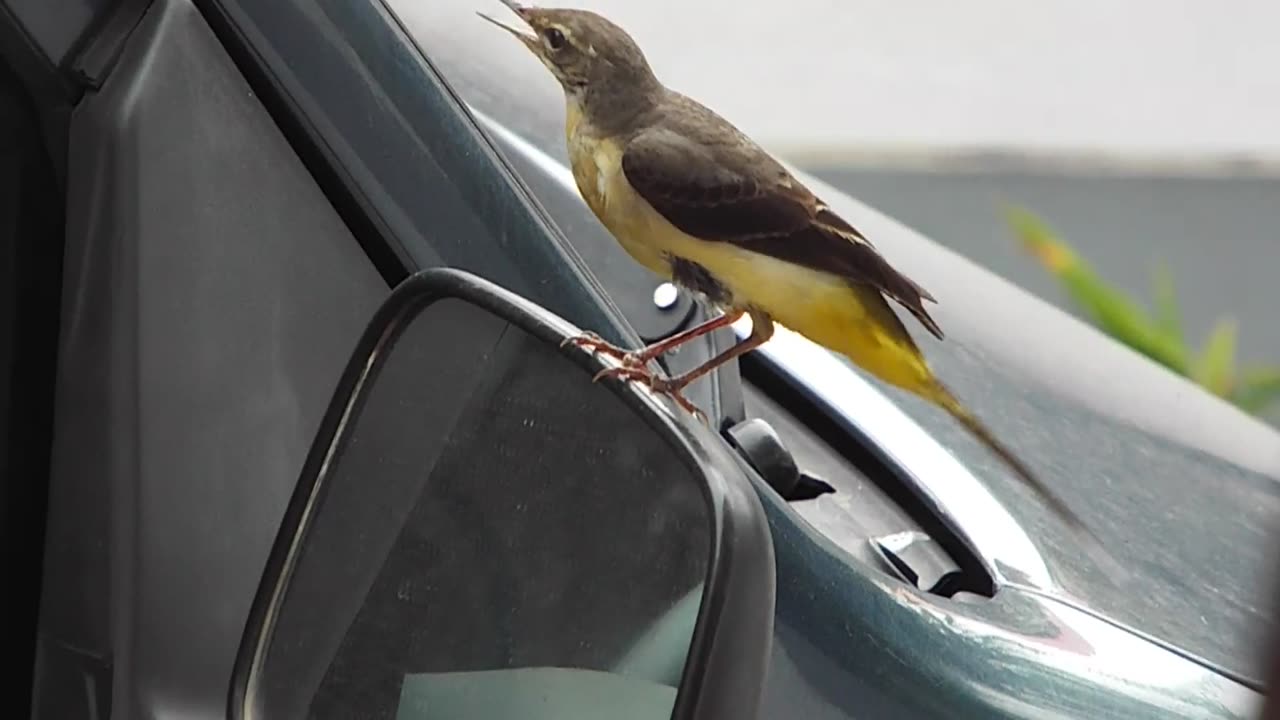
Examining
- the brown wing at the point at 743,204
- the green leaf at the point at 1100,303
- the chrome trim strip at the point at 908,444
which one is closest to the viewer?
the brown wing at the point at 743,204

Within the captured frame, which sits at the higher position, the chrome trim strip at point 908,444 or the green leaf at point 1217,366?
the chrome trim strip at point 908,444

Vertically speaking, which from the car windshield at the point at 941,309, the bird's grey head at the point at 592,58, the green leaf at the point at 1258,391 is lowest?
the green leaf at the point at 1258,391

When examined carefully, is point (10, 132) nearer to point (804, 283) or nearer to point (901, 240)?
point (804, 283)

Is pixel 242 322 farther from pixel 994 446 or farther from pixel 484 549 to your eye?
pixel 994 446

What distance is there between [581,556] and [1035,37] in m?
4.33

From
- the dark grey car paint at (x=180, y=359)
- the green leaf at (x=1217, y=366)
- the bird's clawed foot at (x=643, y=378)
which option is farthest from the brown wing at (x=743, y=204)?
the green leaf at (x=1217, y=366)

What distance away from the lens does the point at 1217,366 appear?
462 cm

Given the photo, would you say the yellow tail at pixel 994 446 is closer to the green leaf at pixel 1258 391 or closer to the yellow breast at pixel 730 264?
the yellow breast at pixel 730 264

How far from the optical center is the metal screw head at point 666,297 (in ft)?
4.57

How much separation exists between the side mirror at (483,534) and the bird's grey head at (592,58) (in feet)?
0.52

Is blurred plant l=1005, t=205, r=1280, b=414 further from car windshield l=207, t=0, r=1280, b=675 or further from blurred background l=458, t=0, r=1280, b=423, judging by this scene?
car windshield l=207, t=0, r=1280, b=675

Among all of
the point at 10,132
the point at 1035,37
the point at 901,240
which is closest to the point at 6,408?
the point at 10,132

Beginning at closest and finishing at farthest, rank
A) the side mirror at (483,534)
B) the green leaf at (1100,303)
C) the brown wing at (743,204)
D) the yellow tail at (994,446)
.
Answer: the side mirror at (483,534)
the brown wing at (743,204)
the yellow tail at (994,446)
the green leaf at (1100,303)

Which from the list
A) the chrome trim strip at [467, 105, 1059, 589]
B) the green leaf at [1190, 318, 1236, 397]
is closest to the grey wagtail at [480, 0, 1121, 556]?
the chrome trim strip at [467, 105, 1059, 589]
